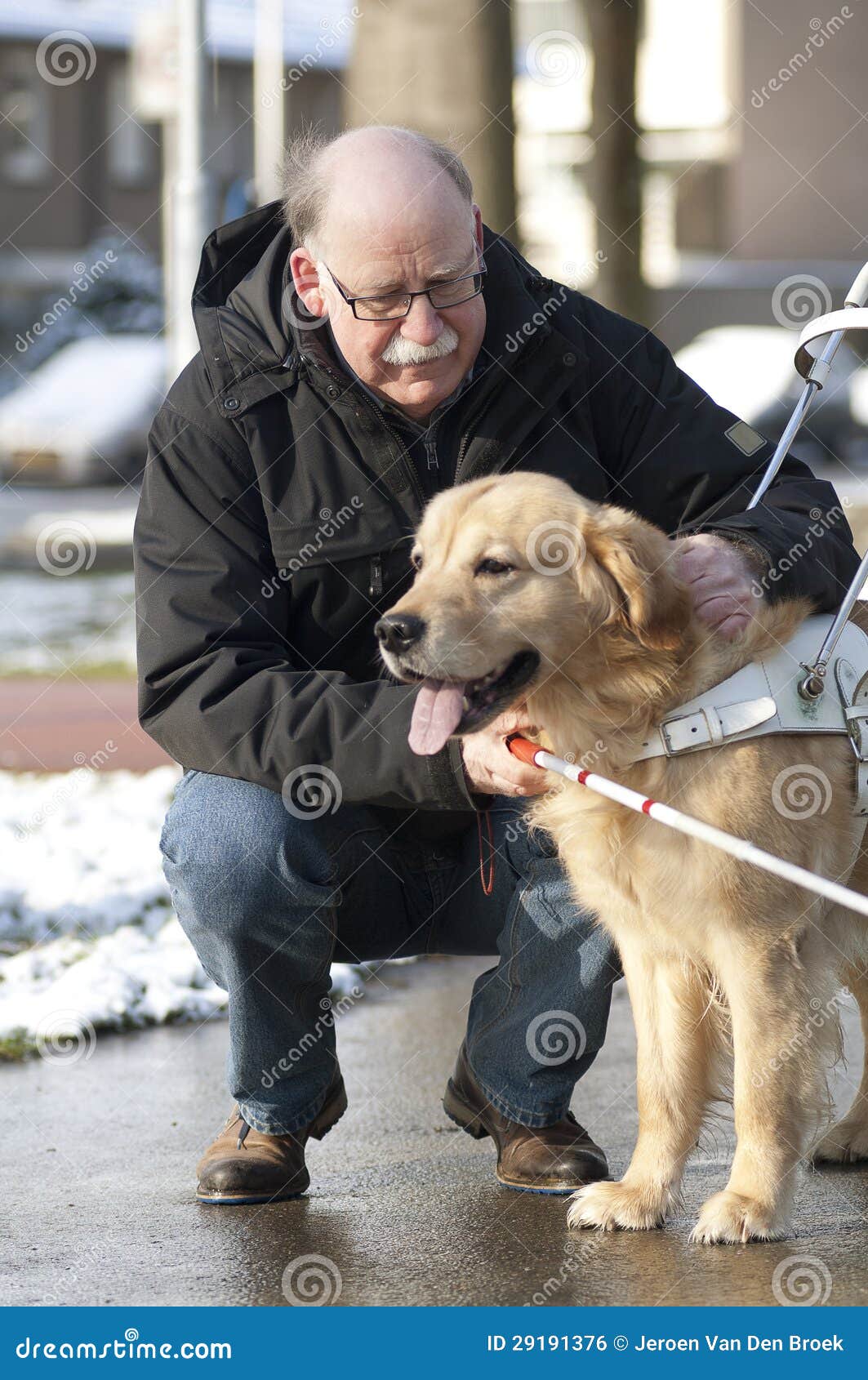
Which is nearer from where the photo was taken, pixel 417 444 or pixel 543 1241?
pixel 543 1241

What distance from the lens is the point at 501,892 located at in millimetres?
3689

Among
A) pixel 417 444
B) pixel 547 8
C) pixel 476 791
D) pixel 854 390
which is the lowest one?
pixel 476 791

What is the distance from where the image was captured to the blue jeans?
338 cm

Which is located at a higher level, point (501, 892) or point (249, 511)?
point (249, 511)

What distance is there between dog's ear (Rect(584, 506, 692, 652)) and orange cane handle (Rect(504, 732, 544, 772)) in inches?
11.8

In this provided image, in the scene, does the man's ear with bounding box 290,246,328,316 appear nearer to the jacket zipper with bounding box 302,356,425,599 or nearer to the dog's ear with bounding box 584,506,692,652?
the jacket zipper with bounding box 302,356,425,599

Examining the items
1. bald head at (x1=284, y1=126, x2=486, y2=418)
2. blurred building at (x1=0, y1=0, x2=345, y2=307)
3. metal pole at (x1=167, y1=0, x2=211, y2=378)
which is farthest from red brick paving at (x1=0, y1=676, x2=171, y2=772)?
blurred building at (x1=0, y1=0, x2=345, y2=307)

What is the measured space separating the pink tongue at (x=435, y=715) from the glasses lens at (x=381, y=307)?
0.89 meters

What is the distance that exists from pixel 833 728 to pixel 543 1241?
1159mm

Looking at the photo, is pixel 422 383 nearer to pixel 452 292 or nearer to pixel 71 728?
pixel 452 292

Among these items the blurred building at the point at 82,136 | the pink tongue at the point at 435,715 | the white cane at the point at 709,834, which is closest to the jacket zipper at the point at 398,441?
the pink tongue at the point at 435,715

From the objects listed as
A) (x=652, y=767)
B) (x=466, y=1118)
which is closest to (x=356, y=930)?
(x=466, y=1118)
